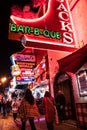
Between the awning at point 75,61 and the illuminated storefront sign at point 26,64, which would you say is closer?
the awning at point 75,61

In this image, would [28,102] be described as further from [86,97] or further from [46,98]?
[86,97]

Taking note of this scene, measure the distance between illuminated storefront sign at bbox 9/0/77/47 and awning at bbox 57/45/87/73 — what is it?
1767mm

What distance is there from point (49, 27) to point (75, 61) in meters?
2.99

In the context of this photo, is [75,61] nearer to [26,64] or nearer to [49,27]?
[49,27]

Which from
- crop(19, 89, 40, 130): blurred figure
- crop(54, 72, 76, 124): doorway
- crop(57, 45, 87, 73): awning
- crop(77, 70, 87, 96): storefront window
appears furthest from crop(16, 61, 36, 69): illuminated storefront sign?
crop(57, 45, 87, 73): awning

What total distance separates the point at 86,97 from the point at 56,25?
3743 millimetres

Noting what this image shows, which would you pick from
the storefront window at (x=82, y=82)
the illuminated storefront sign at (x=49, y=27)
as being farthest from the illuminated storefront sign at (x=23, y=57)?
the storefront window at (x=82, y=82)

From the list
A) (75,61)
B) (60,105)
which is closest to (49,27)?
(75,61)

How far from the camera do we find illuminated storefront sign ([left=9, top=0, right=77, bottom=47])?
28.8 feet

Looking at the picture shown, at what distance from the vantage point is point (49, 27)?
9.38 metres

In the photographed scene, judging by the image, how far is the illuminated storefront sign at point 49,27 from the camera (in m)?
8.79

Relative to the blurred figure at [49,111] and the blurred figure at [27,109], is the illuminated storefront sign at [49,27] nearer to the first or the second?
the blurred figure at [27,109]

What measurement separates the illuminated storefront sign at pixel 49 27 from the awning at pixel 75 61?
1.77 meters

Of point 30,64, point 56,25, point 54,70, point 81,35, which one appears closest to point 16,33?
point 56,25
